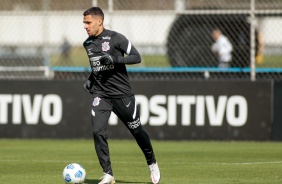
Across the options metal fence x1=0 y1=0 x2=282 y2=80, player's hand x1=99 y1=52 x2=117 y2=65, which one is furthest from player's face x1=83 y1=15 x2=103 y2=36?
metal fence x1=0 y1=0 x2=282 y2=80

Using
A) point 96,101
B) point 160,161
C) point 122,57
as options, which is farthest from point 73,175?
point 160,161

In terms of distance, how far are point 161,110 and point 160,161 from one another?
3.85m

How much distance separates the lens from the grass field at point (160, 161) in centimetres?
1070

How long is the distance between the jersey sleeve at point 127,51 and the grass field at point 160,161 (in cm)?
167

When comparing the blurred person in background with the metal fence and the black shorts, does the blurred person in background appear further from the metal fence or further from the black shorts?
the black shorts

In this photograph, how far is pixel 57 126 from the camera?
56.1 feet

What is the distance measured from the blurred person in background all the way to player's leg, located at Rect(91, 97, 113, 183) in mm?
8053

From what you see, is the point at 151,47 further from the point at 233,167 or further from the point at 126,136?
the point at 233,167

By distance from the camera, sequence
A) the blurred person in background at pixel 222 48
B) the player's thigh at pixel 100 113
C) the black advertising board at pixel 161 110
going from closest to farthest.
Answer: the player's thigh at pixel 100 113
the black advertising board at pixel 161 110
the blurred person in background at pixel 222 48

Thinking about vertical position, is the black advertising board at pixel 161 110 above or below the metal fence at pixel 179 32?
below

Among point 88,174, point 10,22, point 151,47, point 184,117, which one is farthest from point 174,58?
point 88,174

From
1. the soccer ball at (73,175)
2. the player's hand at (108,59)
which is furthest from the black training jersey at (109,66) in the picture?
the soccer ball at (73,175)

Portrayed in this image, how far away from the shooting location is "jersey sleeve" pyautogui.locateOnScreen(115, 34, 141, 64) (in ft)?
32.9

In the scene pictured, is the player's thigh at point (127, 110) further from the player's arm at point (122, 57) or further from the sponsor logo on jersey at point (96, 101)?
the player's arm at point (122, 57)
